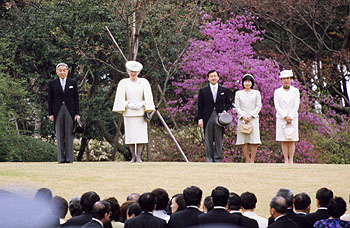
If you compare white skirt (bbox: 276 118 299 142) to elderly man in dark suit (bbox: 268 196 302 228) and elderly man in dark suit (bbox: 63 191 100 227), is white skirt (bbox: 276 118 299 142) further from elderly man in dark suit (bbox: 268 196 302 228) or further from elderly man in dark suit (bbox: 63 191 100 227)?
elderly man in dark suit (bbox: 63 191 100 227)

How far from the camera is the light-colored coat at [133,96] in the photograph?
14.7 m

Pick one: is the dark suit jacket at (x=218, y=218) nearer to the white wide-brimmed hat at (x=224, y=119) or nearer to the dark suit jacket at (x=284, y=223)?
the dark suit jacket at (x=284, y=223)

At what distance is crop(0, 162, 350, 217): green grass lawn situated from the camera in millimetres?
10625

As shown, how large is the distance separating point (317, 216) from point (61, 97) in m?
7.97

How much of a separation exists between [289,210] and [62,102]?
7.71 m

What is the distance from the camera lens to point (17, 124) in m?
23.8

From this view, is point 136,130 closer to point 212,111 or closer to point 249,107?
point 212,111

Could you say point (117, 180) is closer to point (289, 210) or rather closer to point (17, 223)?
point (289, 210)

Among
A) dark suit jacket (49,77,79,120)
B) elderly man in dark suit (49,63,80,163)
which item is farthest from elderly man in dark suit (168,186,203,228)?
dark suit jacket (49,77,79,120)

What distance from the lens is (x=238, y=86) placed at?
20906mm

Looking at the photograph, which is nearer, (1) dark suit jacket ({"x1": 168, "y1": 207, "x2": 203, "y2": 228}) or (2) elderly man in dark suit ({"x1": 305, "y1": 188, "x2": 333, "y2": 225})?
(1) dark suit jacket ({"x1": 168, "y1": 207, "x2": 203, "y2": 228})

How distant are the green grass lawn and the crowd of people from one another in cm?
213

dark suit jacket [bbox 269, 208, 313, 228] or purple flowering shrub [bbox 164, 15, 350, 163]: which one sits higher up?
purple flowering shrub [bbox 164, 15, 350, 163]

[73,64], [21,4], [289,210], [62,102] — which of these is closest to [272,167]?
[62,102]
